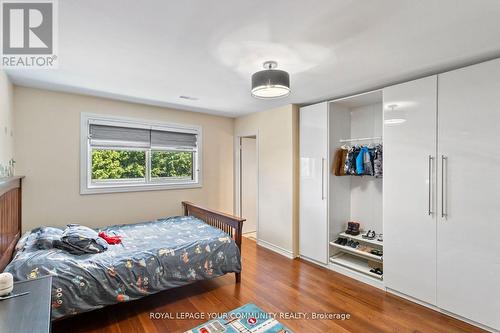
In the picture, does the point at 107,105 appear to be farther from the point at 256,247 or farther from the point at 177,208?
the point at 256,247

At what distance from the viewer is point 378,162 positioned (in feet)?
9.41

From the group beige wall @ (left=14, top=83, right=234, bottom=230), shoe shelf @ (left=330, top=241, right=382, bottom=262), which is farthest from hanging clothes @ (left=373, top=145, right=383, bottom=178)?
beige wall @ (left=14, top=83, right=234, bottom=230)

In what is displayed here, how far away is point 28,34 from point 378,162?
344 cm

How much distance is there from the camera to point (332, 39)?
176cm

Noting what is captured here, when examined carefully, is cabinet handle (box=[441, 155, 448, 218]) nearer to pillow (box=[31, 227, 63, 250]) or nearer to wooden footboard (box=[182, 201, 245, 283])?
wooden footboard (box=[182, 201, 245, 283])

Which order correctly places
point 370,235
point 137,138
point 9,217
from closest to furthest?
point 9,217 < point 370,235 < point 137,138

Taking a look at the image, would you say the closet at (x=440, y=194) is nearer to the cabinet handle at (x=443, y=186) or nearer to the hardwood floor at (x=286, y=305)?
the cabinet handle at (x=443, y=186)

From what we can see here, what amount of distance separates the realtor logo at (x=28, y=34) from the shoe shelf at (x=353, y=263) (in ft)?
12.1

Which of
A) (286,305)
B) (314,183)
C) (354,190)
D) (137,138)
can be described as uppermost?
(137,138)

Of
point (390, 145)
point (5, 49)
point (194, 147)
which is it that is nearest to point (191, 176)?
point (194, 147)

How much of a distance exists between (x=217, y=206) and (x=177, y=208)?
0.77 m

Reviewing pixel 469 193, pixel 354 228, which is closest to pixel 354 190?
pixel 354 228

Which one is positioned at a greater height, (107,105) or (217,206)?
(107,105)

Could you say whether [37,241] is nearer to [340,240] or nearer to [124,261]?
[124,261]
